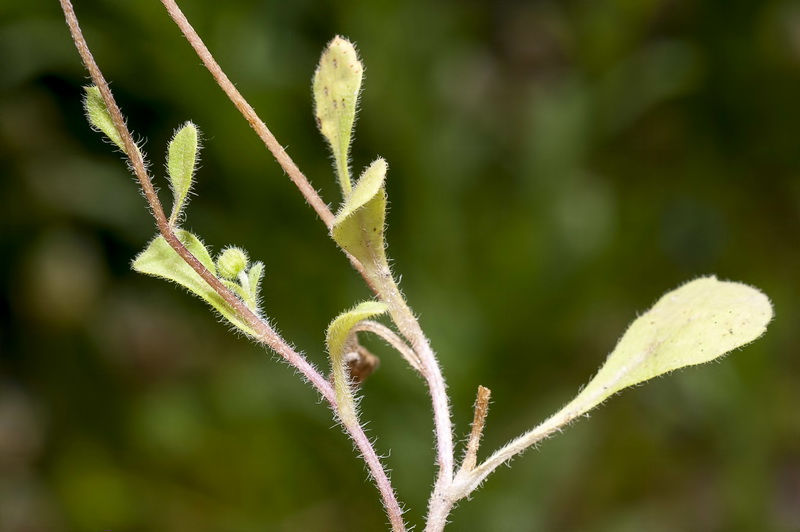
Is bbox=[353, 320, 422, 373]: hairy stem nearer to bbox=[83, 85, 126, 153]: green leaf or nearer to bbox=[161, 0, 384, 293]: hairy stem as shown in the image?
bbox=[161, 0, 384, 293]: hairy stem

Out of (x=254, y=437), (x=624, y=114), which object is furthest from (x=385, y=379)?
(x=624, y=114)

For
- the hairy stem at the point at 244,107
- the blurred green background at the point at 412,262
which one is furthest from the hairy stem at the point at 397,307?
the blurred green background at the point at 412,262

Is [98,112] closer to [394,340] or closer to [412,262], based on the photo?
[394,340]

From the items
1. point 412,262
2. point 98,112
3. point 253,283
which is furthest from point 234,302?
point 412,262

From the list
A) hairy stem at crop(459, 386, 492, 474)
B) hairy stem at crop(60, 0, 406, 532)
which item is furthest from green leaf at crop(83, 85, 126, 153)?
hairy stem at crop(459, 386, 492, 474)

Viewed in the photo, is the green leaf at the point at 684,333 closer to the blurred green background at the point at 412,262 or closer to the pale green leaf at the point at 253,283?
the pale green leaf at the point at 253,283

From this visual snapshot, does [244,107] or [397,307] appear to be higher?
[244,107]

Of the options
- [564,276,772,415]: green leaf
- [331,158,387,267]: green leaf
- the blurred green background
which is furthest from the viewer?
the blurred green background
